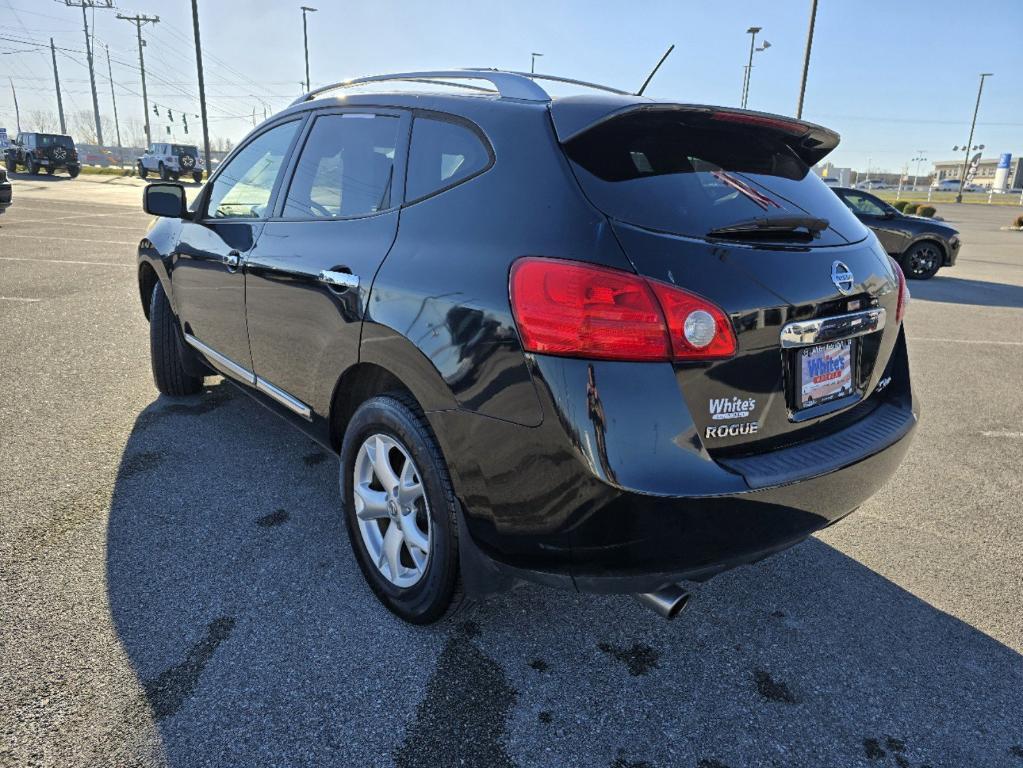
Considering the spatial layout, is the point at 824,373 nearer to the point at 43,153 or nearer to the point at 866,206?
the point at 866,206

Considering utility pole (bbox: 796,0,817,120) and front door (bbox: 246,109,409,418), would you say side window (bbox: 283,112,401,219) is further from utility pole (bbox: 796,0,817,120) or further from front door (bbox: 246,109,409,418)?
utility pole (bbox: 796,0,817,120)

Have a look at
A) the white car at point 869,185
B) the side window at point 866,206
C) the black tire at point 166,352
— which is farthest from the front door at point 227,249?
the white car at point 869,185

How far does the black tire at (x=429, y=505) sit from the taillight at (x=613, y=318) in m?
0.56

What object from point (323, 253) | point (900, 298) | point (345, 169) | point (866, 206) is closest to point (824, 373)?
point (900, 298)

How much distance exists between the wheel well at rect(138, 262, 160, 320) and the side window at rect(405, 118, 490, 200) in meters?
2.75

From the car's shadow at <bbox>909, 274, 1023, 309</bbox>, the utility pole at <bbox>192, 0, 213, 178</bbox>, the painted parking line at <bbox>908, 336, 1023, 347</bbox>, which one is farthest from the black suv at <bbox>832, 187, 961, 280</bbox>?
the utility pole at <bbox>192, 0, 213, 178</bbox>

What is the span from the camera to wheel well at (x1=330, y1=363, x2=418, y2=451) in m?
2.36

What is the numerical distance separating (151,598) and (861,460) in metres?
2.47

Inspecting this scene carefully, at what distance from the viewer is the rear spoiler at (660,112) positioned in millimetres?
1929

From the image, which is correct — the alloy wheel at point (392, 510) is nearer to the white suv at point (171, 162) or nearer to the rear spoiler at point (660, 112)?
the rear spoiler at point (660, 112)

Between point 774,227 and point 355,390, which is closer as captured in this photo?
point 774,227

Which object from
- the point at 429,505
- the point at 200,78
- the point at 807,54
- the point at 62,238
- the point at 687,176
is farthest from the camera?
the point at 200,78

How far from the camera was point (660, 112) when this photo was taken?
77.9 inches

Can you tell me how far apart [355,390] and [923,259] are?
13276 millimetres
